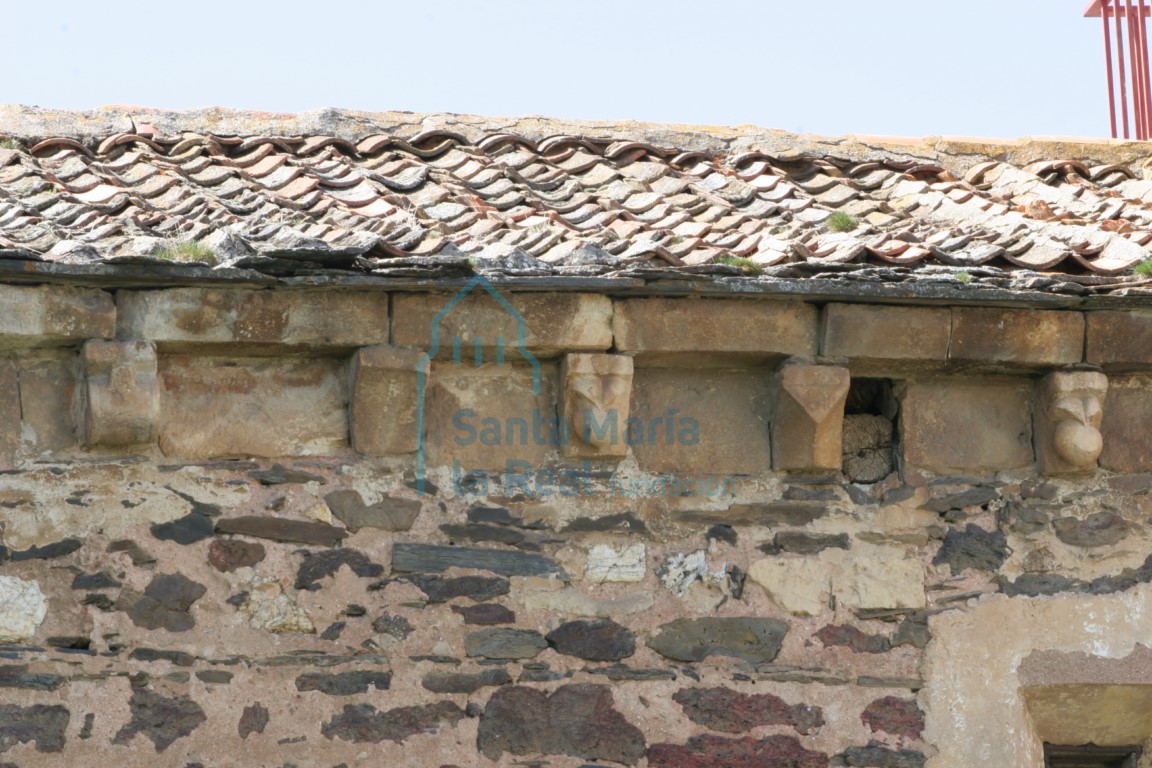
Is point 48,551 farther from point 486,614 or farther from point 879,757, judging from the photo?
point 879,757

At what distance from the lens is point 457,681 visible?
448 cm

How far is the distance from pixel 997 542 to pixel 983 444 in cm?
32

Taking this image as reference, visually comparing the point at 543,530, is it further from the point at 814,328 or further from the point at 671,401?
the point at 814,328

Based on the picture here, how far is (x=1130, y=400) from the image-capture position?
4.93 metres

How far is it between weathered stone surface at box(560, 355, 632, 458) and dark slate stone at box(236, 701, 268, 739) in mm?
1218

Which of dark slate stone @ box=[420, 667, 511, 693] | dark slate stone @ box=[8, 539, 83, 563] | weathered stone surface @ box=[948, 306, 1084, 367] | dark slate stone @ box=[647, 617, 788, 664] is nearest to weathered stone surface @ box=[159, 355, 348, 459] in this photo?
dark slate stone @ box=[8, 539, 83, 563]

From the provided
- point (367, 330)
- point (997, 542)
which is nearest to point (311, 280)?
point (367, 330)

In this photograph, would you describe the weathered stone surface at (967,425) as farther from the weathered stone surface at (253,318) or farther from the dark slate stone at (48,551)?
the dark slate stone at (48,551)

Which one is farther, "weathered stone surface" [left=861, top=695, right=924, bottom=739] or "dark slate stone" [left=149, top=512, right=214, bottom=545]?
"weathered stone surface" [left=861, top=695, right=924, bottom=739]

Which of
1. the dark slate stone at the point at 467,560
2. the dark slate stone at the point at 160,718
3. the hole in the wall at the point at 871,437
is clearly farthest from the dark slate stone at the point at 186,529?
the hole in the wall at the point at 871,437

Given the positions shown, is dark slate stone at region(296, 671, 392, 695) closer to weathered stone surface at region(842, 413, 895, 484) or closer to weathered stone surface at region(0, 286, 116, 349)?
weathered stone surface at region(0, 286, 116, 349)

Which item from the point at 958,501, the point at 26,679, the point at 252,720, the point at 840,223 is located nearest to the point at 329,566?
the point at 252,720

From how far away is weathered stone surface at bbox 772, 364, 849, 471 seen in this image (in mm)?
4684

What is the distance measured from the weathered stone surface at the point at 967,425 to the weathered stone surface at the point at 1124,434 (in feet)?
0.82
